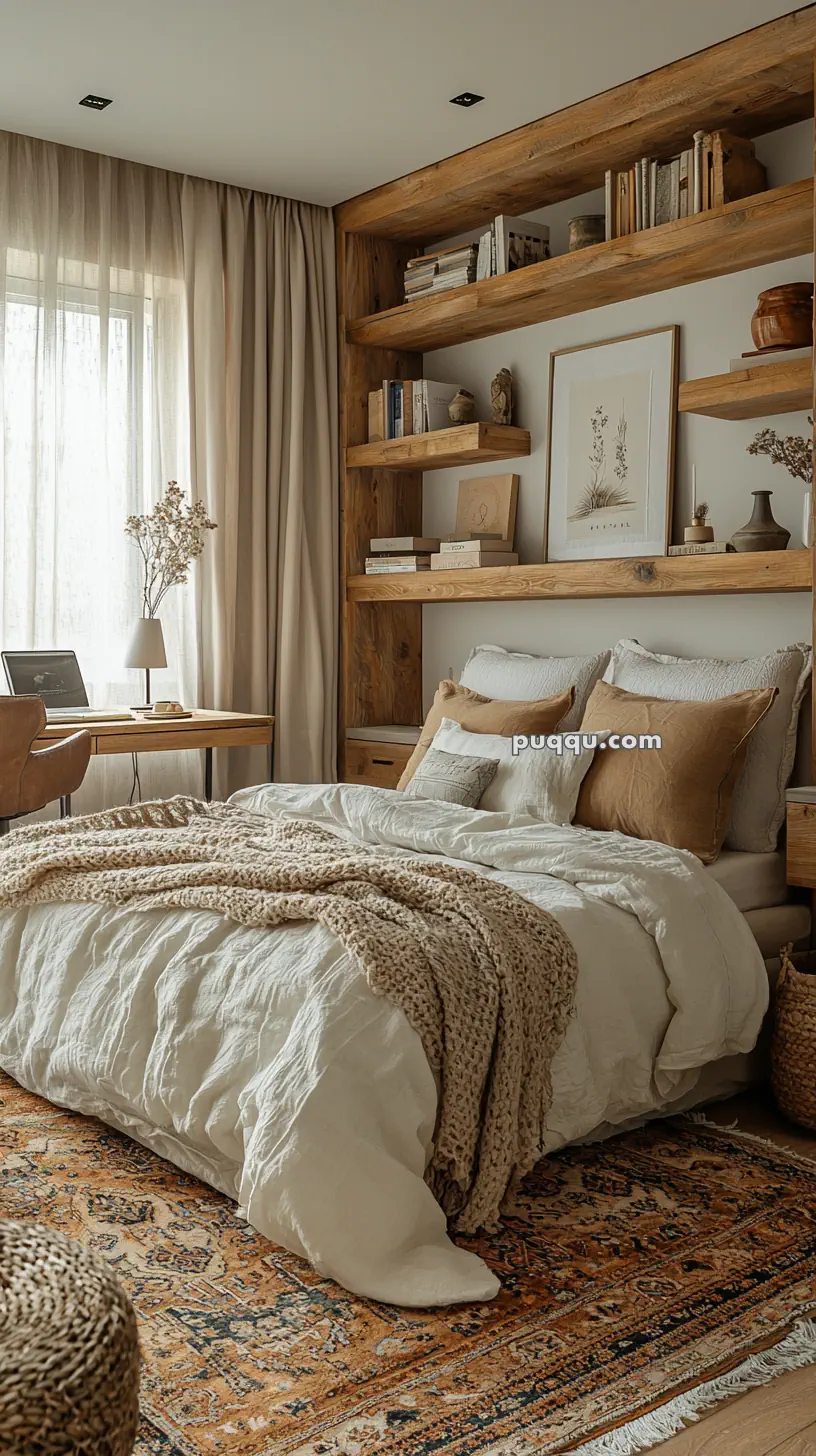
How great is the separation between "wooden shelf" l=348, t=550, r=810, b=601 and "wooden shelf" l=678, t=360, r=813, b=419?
421 mm

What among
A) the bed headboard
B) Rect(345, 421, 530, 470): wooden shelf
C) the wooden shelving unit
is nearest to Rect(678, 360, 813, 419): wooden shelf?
the wooden shelving unit

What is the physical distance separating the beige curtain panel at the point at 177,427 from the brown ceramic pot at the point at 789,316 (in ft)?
6.64

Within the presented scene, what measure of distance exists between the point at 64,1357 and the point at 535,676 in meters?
3.15

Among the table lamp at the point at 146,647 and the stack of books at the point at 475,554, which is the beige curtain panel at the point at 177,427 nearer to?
the table lamp at the point at 146,647

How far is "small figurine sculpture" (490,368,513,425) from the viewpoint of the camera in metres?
4.62

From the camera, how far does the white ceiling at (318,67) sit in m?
3.37

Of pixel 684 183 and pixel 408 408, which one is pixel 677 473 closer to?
pixel 684 183

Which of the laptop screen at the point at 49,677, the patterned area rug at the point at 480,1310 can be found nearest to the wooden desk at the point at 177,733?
the laptop screen at the point at 49,677

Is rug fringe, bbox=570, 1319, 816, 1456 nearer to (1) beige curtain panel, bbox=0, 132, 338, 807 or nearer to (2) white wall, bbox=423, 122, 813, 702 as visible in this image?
(2) white wall, bbox=423, 122, 813, 702

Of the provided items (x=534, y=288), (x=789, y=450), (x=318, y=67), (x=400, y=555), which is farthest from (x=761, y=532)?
(x=318, y=67)

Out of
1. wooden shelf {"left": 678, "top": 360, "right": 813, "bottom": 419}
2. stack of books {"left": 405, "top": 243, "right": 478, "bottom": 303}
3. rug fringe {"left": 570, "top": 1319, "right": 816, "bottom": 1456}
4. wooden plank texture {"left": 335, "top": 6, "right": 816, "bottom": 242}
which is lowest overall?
rug fringe {"left": 570, "top": 1319, "right": 816, "bottom": 1456}

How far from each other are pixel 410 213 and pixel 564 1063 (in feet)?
11.3

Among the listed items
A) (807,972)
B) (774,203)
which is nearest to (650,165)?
(774,203)

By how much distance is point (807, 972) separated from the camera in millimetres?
3076
